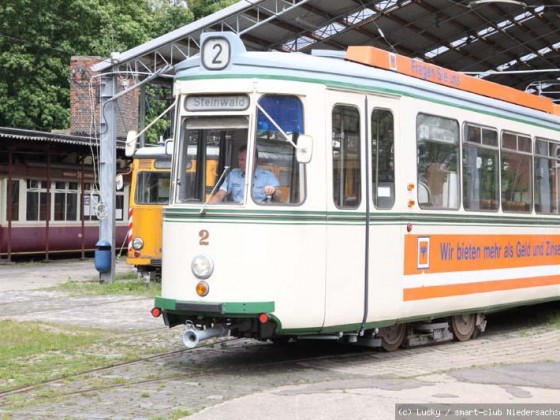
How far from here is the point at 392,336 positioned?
34.6 ft

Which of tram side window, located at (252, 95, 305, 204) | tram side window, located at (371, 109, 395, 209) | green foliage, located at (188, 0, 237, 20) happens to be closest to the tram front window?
tram side window, located at (252, 95, 305, 204)

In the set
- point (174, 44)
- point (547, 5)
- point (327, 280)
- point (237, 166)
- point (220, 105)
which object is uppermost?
point (547, 5)

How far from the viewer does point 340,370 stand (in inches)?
369

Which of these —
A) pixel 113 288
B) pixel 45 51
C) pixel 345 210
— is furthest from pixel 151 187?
pixel 45 51

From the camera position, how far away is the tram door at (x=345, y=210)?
9.06 metres

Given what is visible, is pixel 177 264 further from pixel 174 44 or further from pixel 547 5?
Result: pixel 547 5

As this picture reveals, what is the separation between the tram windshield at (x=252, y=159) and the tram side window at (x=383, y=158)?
105 cm

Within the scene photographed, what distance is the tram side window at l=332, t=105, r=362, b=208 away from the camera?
361 inches

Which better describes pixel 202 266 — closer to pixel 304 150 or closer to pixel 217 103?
pixel 304 150

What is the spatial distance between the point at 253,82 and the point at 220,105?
42 cm

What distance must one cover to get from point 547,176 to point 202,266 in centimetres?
652

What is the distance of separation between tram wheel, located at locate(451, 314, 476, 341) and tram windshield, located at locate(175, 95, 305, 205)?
12.1ft

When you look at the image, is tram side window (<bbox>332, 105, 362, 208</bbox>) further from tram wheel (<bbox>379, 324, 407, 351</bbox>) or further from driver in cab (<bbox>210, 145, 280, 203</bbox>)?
tram wheel (<bbox>379, 324, 407, 351</bbox>)

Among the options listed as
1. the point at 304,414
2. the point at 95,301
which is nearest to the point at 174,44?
the point at 95,301
